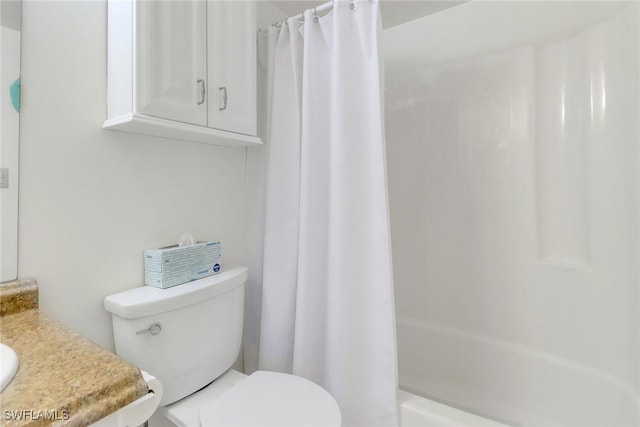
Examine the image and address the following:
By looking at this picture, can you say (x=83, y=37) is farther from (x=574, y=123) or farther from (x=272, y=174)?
(x=574, y=123)

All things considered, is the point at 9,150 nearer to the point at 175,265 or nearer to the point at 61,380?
the point at 175,265

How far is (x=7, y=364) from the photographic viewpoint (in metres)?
0.57

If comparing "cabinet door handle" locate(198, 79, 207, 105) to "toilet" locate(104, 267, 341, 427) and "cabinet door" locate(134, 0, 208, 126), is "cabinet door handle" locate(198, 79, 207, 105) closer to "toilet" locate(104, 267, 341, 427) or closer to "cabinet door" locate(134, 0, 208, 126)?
"cabinet door" locate(134, 0, 208, 126)

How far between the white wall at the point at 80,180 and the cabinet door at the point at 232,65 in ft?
0.77

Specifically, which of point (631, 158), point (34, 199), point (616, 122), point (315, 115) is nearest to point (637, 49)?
point (616, 122)

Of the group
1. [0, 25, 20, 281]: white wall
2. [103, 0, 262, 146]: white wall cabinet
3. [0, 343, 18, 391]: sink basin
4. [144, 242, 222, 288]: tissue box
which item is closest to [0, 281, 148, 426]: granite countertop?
[0, 343, 18, 391]: sink basin

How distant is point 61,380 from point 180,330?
469mm

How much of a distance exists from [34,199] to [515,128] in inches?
74.9

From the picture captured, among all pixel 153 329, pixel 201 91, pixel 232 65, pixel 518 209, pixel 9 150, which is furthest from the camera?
pixel 518 209

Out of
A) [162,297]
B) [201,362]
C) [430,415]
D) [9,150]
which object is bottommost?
[430,415]

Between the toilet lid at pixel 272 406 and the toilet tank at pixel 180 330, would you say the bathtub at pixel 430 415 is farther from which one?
the toilet tank at pixel 180 330

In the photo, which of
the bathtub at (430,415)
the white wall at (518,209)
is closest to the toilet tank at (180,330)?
the bathtub at (430,415)

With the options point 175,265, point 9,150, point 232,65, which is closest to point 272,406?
point 175,265

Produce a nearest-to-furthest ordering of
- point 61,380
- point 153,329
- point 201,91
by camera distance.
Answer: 1. point 61,380
2. point 153,329
3. point 201,91
